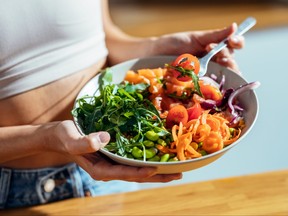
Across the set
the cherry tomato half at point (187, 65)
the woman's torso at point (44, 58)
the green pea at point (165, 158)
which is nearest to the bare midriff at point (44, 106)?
the woman's torso at point (44, 58)

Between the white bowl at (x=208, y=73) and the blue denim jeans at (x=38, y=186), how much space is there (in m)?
0.21

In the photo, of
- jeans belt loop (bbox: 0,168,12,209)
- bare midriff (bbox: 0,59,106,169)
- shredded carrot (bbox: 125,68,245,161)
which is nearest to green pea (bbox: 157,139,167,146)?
shredded carrot (bbox: 125,68,245,161)

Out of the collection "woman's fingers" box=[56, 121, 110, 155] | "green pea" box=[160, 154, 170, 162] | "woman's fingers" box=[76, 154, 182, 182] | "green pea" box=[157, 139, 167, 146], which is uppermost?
"woman's fingers" box=[56, 121, 110, 155]

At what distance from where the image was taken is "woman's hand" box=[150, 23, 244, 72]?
110 centimetres

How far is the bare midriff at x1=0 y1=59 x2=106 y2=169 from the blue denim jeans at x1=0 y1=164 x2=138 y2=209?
0.02 meters

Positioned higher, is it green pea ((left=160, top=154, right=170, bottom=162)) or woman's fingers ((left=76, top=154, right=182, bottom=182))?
green pea ((left=160, top=154, right=170, bottom=162))

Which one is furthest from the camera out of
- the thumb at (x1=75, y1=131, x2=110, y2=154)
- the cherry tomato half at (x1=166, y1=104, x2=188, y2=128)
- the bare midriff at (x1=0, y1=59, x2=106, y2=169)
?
the bare midriff at (x1=0, y1=59, x2=106, y2=169)

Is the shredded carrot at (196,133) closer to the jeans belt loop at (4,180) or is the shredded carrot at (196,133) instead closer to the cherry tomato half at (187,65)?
the cherry tomato half at (187,65)

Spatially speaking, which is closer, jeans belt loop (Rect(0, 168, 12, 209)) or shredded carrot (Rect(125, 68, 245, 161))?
shredded carrot (Rect(125, 68, 245, 161))

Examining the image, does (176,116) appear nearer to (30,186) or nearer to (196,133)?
(196,133)

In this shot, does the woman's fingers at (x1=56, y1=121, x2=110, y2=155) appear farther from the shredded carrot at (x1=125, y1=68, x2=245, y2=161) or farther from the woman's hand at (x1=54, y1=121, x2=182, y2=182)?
the shredded carrot at (x1=125, y1=68, x2=245, y2=161)

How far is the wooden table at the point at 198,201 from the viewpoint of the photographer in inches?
38.2

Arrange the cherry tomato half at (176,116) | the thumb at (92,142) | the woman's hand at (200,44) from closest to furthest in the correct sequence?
the thumb at (92,142)
the cherry tomato half at (176,116)
the woman's hand at (200,44)

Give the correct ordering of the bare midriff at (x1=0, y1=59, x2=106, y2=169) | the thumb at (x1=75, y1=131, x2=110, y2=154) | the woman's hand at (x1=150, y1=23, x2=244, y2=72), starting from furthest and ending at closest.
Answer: the woman's hand at (x1=150, y1=23, x2=244, y2=72), the bare midriff at (x1=0, y1=59, x2=106, y2=169), the thumb at (x1=75, y1=131, x2=110, y2=154)
